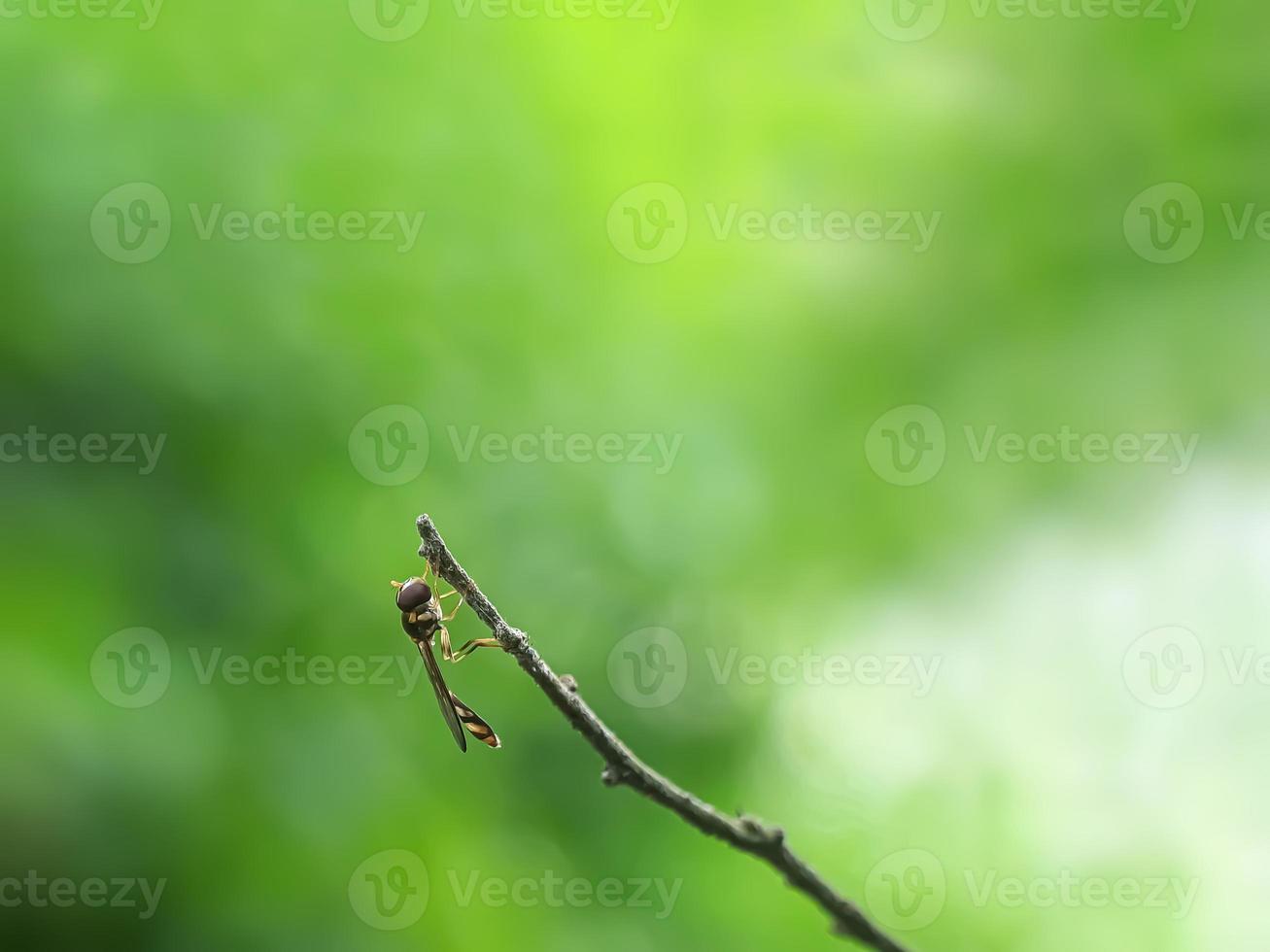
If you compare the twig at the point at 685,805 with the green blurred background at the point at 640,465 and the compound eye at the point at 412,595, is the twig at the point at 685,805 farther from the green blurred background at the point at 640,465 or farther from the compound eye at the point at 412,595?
the green blurred background at the point at 640,465

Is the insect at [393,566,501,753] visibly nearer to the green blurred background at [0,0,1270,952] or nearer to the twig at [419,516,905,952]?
the twig at [419,516,905,952]

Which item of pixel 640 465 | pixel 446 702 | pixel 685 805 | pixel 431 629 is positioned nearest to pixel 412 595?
pixel 431 629

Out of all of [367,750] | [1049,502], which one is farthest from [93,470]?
[1049,502]

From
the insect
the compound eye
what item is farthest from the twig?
the compound eye

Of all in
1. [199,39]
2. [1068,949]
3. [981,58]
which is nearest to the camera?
[1068,949]

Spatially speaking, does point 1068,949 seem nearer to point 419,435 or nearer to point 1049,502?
point 1049,502

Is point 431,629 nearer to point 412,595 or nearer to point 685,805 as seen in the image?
point 412,595
